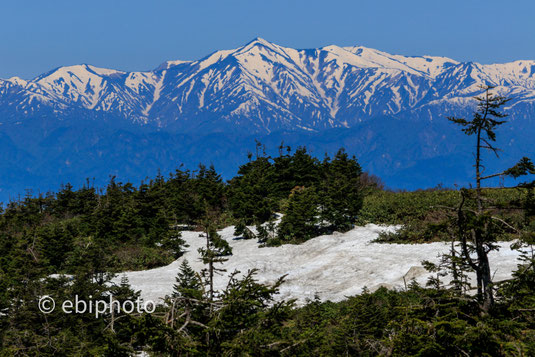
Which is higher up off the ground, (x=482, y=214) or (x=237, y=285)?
(x=482, y=214)

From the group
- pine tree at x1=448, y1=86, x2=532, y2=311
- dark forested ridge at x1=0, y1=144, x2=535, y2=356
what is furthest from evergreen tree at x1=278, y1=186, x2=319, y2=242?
pine tree at x1=448, y1=86, x2=532, y2=311

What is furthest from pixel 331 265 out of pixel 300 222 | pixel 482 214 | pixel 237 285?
pixel 237 285

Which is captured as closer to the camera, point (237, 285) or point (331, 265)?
point (237, 285)

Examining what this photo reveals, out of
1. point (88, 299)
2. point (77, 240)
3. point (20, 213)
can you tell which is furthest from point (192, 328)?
point (20, 213)

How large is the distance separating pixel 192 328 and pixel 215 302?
2.20 ft

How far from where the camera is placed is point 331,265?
3038cm

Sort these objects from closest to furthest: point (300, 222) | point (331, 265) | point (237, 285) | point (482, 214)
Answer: point (237, 285) → point (482, 214) → point (331, 265) → point (300, 222)

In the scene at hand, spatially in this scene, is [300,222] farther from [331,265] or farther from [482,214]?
[482,214]

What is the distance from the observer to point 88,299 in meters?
21.6

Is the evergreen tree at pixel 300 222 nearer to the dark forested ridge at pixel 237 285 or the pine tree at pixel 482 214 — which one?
the dark forested ridge at pixel 237 285

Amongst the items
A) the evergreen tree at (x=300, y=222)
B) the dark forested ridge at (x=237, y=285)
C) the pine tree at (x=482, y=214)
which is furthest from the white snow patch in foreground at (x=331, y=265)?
the pine tree at (x=482, y=214)

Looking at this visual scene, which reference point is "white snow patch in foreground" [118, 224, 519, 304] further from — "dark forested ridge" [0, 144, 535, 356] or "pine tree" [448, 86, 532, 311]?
"pine tree" [448, 86, 532, 311]

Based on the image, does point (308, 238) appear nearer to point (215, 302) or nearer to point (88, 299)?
point (88, 299)

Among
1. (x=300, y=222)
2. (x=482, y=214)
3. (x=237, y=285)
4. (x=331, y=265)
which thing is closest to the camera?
(x=237, y=285)
